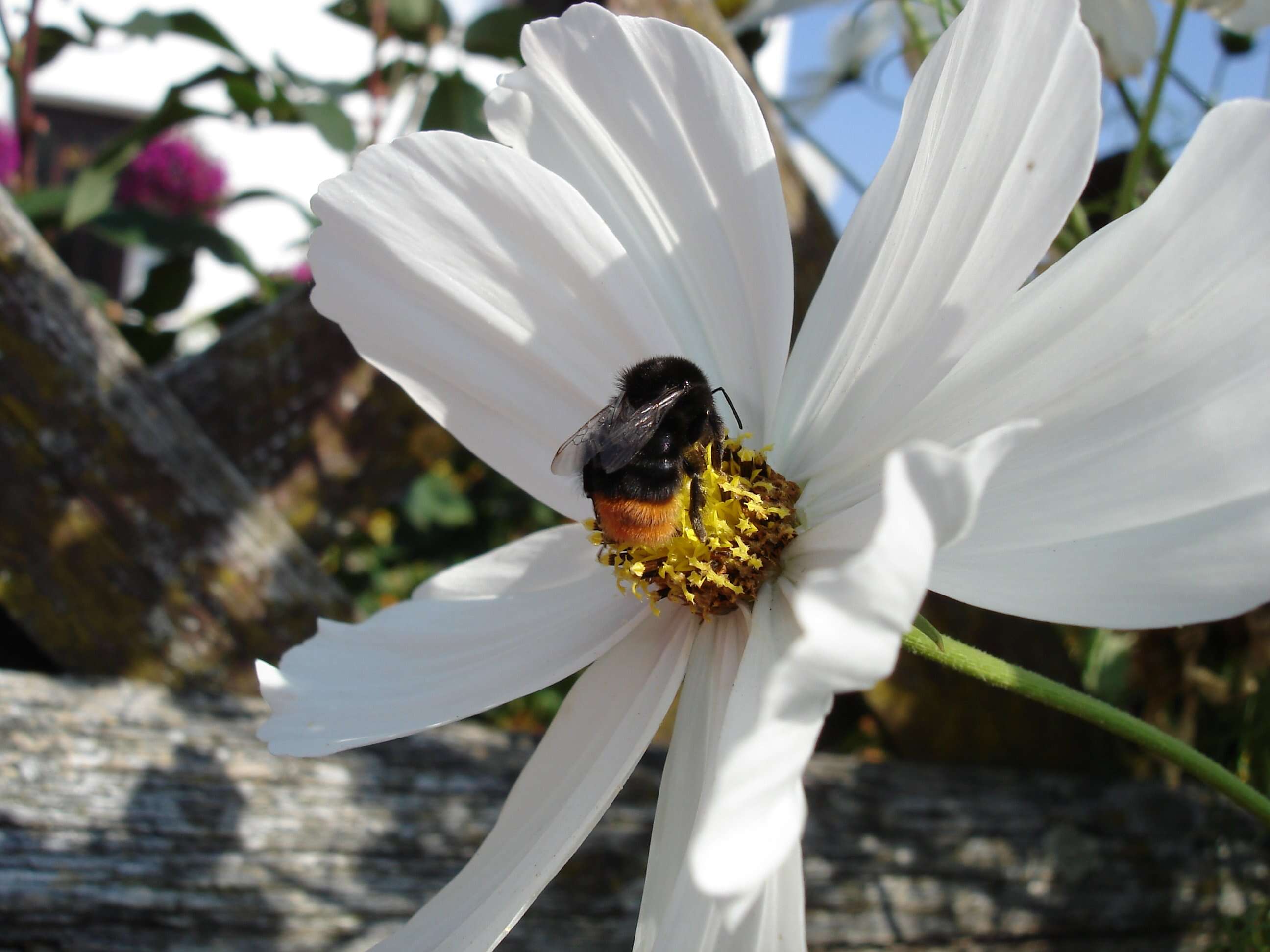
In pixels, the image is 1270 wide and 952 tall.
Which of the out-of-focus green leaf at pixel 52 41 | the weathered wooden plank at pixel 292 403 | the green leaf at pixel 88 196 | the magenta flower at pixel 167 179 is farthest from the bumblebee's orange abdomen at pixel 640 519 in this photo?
the magenta flower at pixel 167 179

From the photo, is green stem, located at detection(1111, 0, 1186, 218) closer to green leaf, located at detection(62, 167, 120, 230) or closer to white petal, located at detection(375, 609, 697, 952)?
white petal, located at detection(375, 609, 697, 952)

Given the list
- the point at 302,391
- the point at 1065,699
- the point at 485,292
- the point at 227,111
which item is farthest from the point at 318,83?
the point at 1065,699

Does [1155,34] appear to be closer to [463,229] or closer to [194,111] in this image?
[463,229]

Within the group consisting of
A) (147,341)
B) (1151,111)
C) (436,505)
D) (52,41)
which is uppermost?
(1151,111)

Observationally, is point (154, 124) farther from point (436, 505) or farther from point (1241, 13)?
point (1241, 13)

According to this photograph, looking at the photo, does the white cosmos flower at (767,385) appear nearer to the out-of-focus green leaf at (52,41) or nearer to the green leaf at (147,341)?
the green leaf at (147,341)

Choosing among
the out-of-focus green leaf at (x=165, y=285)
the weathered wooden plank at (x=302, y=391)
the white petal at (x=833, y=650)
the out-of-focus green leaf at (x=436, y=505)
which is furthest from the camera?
the out-of-focus green leaf at (x=436, y=505)

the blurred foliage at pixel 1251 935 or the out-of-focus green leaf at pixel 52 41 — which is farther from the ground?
the out-of-focus green leaf at pixel 52 41
